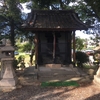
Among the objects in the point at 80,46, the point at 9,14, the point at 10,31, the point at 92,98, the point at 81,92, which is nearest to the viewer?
the point at 92,98

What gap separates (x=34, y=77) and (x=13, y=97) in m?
3.20

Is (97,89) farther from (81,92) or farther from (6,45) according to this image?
(6,45)

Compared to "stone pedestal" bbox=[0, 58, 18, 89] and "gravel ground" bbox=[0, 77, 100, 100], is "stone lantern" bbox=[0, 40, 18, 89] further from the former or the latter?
"gravel ground" bbox=[0, 77, 100, 100]

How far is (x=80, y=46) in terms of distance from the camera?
892 inches

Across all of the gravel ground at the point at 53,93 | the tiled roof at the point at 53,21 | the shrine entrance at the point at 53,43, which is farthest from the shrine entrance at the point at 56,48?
the gravel ground at the point at 53,93

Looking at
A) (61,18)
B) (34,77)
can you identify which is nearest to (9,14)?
(61,18)

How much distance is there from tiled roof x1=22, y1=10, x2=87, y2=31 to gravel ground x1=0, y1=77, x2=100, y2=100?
193 inches

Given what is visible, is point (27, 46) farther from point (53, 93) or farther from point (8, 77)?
point (53, 93)

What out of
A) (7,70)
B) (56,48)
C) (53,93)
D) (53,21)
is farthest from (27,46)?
(53,93)

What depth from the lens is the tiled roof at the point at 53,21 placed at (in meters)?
11.5

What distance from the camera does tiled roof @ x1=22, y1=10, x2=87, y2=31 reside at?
11516mm

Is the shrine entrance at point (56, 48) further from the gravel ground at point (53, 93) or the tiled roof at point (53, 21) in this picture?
the gravel ground at point (53, 93)

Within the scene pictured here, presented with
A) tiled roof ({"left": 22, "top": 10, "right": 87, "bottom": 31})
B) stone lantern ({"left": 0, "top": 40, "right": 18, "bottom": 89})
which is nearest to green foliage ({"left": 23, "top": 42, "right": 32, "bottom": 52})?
tiled roof ({"left": 22, "top": 10, "right": 87, "bottom": 31})

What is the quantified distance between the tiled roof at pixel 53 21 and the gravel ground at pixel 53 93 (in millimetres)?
4914
